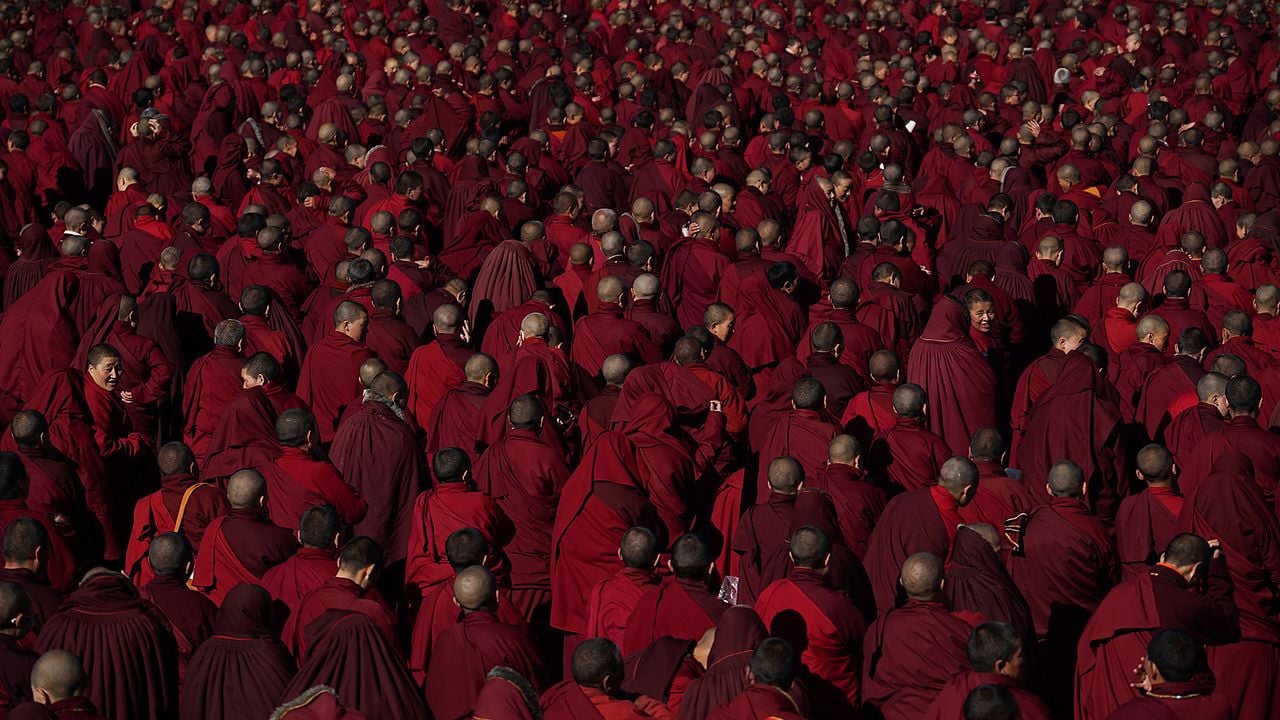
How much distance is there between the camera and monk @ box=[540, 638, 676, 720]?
5.93 m

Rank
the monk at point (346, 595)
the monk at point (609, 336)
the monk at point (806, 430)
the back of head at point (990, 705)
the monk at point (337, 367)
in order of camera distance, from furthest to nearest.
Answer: the monk at point (609, 336)
the monk at point (337, 367)
the monk at point (806, 430)
the monk at point (346, 595)
the back of head at point (990, 705)

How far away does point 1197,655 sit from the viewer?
19.2 feet

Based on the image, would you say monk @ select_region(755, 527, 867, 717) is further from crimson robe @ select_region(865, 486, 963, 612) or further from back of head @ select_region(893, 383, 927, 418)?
back of head @ select_region(893, 383, 927, 418)

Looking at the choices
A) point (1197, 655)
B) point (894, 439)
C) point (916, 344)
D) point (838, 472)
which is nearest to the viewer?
point (1197, 655)

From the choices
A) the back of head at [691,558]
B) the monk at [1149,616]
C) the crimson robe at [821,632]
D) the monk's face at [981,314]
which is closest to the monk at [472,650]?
the back of head at [691,558]

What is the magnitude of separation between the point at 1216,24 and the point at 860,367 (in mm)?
12776

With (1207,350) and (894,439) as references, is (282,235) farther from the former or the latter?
(1207,350)

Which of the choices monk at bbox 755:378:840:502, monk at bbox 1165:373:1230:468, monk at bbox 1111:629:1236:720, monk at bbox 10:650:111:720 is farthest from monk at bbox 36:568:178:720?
monk at bbox 1165:373:1230:468

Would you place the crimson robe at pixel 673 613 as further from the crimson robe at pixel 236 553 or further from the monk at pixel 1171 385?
the monk at pixel 1171 385

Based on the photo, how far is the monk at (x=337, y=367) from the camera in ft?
33.7

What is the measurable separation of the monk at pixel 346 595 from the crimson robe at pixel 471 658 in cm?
25

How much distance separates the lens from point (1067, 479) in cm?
784

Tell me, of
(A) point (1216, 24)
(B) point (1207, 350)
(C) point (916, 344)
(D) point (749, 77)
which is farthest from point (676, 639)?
(A) point (1216, 24)

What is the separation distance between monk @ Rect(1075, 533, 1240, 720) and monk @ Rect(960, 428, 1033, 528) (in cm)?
118
